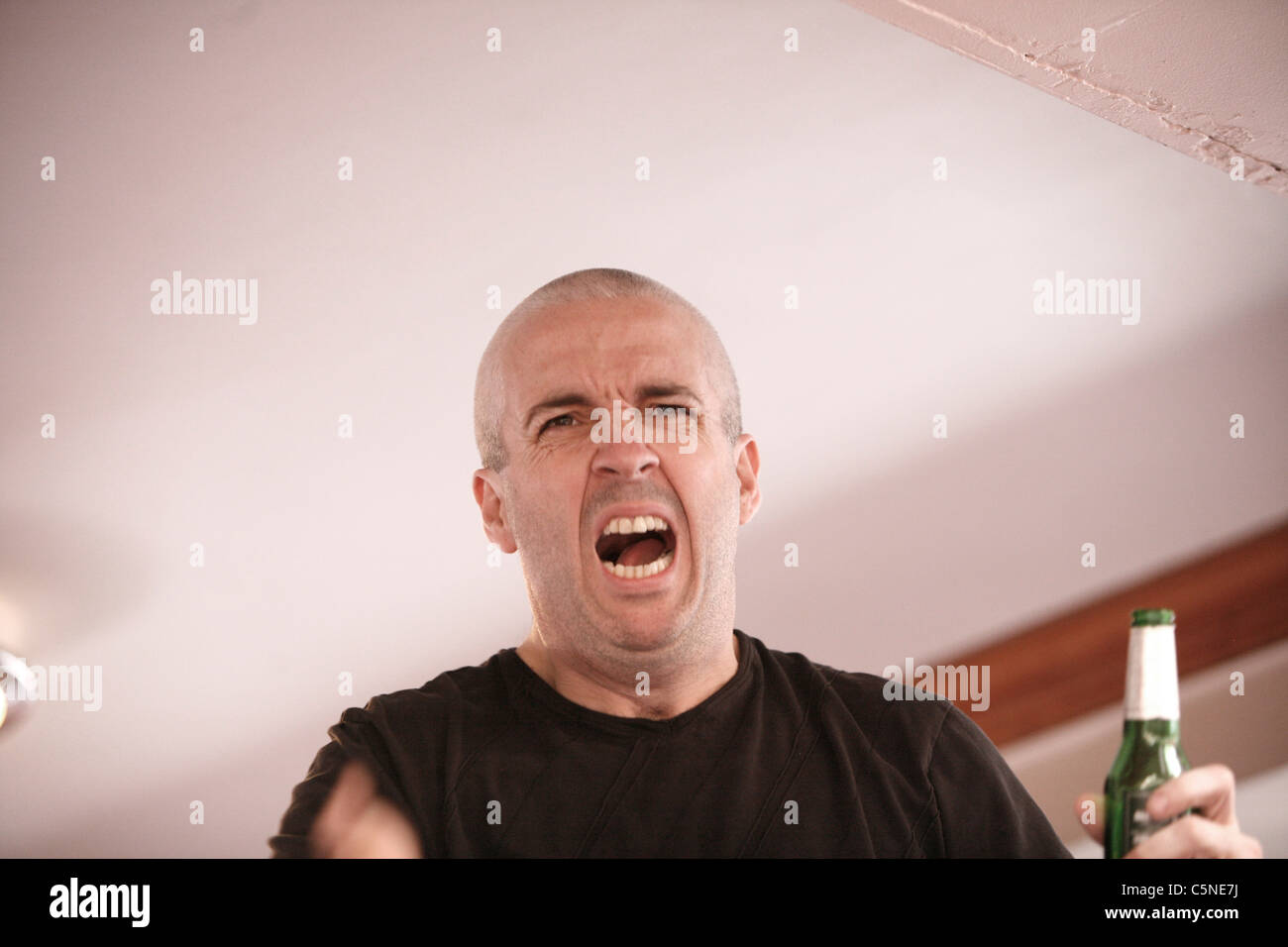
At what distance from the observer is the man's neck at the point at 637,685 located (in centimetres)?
133

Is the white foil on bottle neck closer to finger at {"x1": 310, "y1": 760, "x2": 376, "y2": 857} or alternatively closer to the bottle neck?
the bottle neck

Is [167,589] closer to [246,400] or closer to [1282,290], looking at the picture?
[246,400]

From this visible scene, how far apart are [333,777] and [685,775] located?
405 millimetres

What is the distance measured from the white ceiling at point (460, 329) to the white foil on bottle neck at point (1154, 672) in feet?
2.90

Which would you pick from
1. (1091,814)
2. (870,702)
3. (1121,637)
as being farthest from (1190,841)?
(1121,637)

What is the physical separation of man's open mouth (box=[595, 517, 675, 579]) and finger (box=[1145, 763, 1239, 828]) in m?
0.59

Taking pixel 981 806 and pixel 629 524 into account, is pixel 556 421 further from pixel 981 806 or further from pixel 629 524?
pixel 981 806

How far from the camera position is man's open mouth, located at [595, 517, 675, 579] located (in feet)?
4.26

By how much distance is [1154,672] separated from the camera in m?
0.97

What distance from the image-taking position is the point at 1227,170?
1.74 meters

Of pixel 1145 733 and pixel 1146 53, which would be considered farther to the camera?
pixel 1146 53

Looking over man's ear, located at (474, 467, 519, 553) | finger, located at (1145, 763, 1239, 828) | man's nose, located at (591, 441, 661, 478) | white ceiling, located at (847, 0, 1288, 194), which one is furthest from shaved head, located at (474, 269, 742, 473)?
finger, located at (1145, 763, 1239, 828)

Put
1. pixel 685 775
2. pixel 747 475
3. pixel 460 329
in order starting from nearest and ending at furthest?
pixel 685 775
pixel 747 475
pixel 460 329
